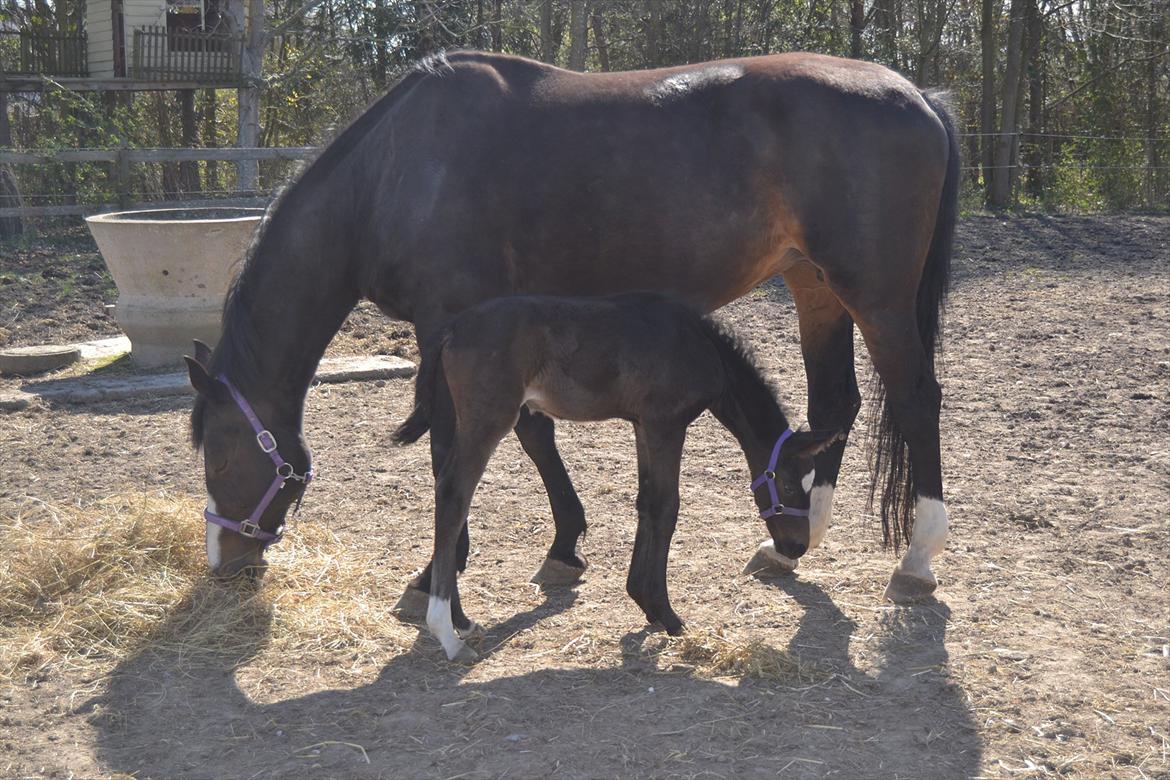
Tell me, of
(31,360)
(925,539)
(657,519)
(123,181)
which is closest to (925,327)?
(925,539)

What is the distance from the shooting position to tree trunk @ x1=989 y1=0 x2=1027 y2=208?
16141mm

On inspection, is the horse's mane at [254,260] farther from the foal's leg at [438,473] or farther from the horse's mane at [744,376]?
the horse's mane at [744,376]

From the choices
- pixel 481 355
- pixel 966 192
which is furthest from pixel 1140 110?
pixel 481 355

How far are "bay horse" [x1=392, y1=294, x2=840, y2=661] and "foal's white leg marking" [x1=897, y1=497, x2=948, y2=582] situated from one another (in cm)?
63

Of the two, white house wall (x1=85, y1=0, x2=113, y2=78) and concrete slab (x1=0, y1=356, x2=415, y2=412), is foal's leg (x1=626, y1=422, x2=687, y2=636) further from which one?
white house wall (x1=85, y1=0, x2=113, y2=78)

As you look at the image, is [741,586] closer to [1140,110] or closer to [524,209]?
[524,209]

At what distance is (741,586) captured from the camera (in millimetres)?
4332

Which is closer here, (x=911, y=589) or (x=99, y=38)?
(x=911, y=589)

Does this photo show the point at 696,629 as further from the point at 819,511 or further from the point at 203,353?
the point at 203,353

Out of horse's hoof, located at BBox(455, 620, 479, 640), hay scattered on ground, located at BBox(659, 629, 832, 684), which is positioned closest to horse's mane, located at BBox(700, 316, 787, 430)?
hay scattered on ground, located at BBox(659, 629, 832, 684)

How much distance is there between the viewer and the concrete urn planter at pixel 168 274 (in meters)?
7.40

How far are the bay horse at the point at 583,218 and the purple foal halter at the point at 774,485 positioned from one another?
0.50 metres

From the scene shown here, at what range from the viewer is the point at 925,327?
4.44 metres

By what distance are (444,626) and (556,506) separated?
91 cm
